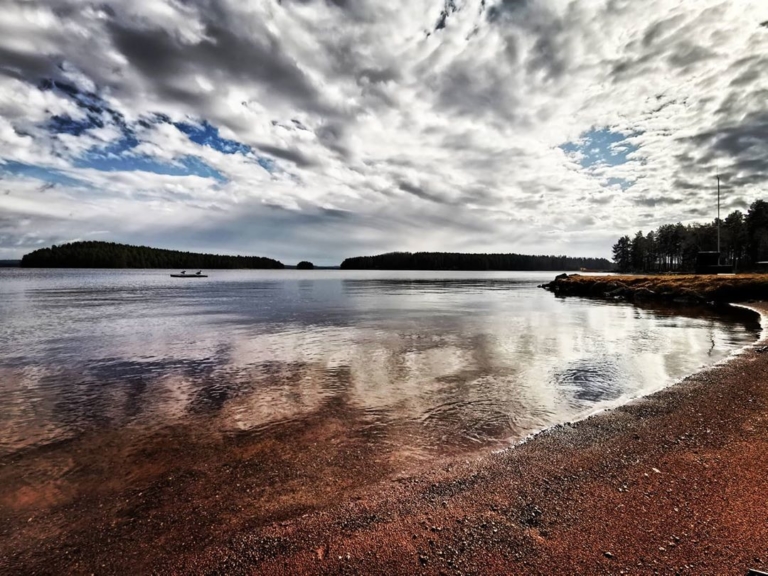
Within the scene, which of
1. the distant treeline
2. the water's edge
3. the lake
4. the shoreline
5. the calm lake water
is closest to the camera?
the shoreline

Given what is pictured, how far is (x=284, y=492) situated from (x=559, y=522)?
429 centimetres

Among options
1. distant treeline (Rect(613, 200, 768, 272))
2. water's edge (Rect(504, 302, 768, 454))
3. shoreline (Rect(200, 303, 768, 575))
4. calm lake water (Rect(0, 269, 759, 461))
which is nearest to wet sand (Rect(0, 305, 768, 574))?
shoreline (Rect(200, 303, 768, 575))

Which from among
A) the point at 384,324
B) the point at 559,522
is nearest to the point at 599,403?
the point at 559,522

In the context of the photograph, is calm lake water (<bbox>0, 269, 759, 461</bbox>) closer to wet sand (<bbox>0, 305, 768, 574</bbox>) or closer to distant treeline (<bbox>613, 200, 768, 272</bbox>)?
wet sand (<bbox>0, 305, 768, 574</bbox>)

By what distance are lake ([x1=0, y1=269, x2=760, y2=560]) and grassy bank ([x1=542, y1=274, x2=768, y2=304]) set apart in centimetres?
2262

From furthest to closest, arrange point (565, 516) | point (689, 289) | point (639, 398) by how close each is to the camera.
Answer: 1. point (689, 289)
2. point (639, 398)
3. point (565, 516)

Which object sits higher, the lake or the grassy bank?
the grassy bank

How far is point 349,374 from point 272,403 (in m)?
3.74

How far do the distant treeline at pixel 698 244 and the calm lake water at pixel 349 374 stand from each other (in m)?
66.5

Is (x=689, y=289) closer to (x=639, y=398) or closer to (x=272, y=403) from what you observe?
(x=639, y=398)

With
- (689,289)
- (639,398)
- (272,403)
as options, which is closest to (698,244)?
(689,289)

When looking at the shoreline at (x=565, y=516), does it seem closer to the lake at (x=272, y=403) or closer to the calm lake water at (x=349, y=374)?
the lake at (x=272, y=403)

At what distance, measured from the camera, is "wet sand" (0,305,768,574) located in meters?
4.46

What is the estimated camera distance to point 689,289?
44.7m
